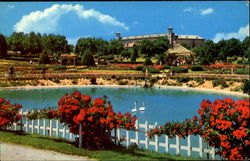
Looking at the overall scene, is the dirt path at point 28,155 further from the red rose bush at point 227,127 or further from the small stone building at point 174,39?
the small stone building at point 174,39

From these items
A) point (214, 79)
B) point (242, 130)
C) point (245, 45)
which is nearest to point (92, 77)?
point (214, 79)

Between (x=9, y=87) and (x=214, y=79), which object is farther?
(x=214, y=79)

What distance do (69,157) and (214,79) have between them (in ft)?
132

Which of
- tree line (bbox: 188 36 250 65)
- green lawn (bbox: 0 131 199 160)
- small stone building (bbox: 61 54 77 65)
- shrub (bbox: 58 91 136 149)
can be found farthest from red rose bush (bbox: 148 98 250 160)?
tree line (bbox: 188 36 250 65)

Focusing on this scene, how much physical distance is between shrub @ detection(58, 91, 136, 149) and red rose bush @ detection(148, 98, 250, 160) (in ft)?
7.96

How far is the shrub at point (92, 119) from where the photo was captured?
9805mm

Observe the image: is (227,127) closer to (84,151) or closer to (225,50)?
(84,151)

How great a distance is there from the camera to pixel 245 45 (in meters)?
83.3

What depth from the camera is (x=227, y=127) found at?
842 centimetres

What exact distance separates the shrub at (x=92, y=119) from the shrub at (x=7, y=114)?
323 cm

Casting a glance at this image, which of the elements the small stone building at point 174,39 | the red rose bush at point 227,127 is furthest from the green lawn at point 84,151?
the small stone building at point 174,39

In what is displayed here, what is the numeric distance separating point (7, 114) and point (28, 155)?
376 cm

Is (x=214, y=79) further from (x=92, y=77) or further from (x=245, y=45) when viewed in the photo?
(x=245, y=45)

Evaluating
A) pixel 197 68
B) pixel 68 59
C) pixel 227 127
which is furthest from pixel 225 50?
pixel 227 127
